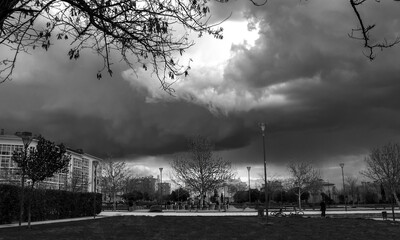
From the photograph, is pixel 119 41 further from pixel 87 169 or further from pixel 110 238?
pixel 87 169

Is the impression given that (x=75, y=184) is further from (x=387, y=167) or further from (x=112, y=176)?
(x=387, y=167)

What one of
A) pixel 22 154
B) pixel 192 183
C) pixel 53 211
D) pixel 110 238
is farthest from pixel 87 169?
pixel 110 238

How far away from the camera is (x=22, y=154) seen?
83.6ft

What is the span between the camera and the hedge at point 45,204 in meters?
28.1

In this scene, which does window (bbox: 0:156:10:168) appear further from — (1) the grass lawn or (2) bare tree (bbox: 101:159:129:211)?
(1) the grass lawn

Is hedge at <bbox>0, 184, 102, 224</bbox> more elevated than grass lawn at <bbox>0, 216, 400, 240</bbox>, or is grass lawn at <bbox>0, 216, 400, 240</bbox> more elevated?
hedge at <bbox>0, 184, 102, 224</bbox>

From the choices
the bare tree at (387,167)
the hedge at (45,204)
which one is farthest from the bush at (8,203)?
the bare tree at (387,167)

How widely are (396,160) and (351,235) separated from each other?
24612mm

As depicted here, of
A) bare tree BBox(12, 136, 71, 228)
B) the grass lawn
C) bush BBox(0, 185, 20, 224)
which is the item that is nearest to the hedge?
bush BBox(0, 185, 20, 224)

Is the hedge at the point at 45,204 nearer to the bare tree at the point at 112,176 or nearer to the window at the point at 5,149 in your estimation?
the bare tree at the point at 112,176

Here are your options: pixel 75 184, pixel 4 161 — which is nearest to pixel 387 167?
pixel 75 184

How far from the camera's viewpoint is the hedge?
28.1 metres

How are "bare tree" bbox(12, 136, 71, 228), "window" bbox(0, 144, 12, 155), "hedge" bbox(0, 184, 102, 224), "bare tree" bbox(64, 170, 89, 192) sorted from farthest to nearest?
"window" bbox(0, 144, 12, 155) → "bare tree" bbox(64, 170, 89, 192) → "hedge" bbox(0, 184, 102, 224) → "bare tree" bbox(12, 136, 71, 228)

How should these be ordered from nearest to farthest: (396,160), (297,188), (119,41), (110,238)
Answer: (119,41), (110,238), (396,160), (297,188)
